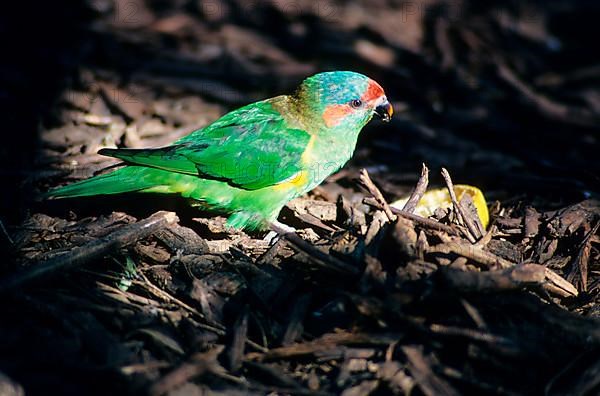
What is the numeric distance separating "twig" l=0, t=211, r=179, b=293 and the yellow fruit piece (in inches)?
66.7

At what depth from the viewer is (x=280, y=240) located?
143 inches

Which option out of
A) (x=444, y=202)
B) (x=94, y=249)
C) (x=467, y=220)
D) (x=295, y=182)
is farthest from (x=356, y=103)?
(x=94, y=249)

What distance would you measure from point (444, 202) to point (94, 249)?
2.41 metres

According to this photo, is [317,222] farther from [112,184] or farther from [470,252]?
[112,184]

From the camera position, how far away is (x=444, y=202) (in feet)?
13.7

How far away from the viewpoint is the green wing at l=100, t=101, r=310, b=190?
3.93 metres

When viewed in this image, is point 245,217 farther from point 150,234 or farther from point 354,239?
point 354,239

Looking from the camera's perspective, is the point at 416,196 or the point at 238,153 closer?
the point at 416,196

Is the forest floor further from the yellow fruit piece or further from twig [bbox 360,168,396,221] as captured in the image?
the yellow fruit piece

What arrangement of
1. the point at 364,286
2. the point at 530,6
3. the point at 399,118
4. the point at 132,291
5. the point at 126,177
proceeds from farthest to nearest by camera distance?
1. the point at 530,6
2. the point at 399,118
3. the point at 126,177
4. the point at 132,291
5. the point at 364,286

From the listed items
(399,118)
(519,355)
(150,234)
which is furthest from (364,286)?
(399,118)

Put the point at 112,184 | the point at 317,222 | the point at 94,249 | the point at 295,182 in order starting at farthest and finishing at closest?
the point at 295,182, the point at 317,222, the point at 112,184, the point at 94,249

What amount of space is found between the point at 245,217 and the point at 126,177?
2.84 feet

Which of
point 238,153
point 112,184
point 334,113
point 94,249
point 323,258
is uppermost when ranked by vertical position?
point 334,113
